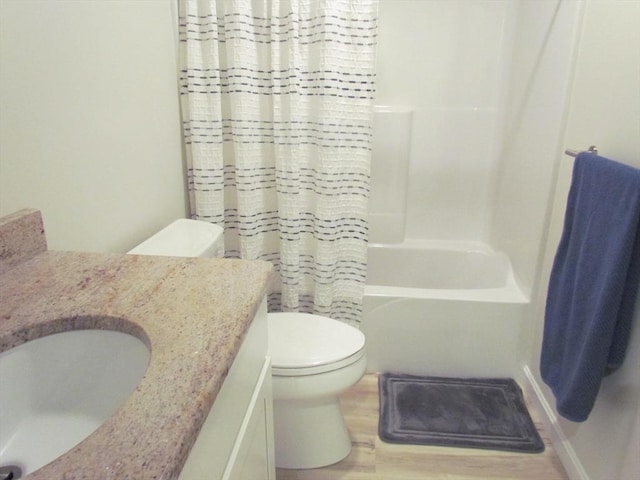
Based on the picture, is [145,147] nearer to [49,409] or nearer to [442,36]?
[49,409]

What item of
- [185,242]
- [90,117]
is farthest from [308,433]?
[90,117]

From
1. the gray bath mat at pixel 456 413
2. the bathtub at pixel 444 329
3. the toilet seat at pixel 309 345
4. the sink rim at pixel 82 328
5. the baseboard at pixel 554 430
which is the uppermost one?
the sink rim at pixel 82 328

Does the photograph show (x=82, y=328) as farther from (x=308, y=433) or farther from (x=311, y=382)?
(x=308, y=433)

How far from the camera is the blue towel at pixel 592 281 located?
1.13 meters

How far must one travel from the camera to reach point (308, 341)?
1.50 meters

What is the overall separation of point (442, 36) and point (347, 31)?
99 centimetres

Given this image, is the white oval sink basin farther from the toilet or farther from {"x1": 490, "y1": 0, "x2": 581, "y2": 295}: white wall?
{"x1": 490, "y1": 0, "x2": 581, "y2": 295}: white wall

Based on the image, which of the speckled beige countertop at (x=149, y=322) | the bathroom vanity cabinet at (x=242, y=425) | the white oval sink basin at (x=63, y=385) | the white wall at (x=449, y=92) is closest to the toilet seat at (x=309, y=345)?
the bathroom vanity cabinet at (x=242, y=425)

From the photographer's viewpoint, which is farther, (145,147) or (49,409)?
(145,147)

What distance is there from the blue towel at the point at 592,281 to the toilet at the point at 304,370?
63 centimetres

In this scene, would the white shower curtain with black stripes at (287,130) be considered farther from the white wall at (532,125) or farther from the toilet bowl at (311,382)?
the white wall at (532,125)

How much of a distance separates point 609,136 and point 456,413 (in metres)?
1.16

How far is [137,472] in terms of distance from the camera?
1.49ft

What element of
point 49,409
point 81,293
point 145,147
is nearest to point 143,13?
point 145,147
